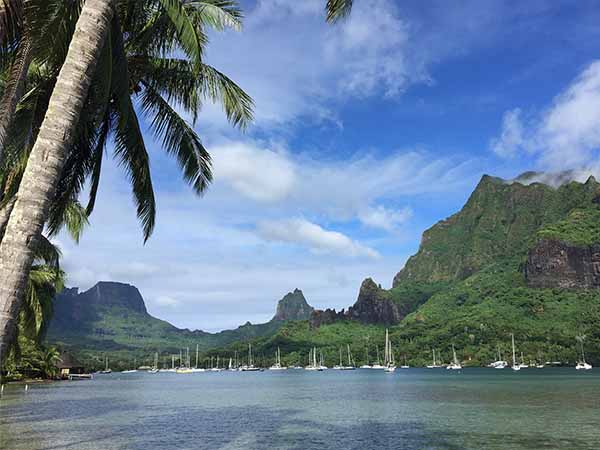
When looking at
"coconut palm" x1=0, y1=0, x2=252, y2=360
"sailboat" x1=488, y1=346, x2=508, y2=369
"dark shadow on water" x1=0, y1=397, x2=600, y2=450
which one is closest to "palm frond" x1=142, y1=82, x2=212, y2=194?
"coconut palm" x1=0, y1=0, x2=252, y2=360

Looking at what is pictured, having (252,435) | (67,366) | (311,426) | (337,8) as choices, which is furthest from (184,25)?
(67,366)

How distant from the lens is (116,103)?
1295 centimetres

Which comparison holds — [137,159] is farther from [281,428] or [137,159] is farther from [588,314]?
[588,314]

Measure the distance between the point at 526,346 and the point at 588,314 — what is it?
113 feet

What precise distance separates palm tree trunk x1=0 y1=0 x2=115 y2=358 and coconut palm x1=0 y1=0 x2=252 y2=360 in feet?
0.04

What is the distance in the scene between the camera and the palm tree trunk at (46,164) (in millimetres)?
5895

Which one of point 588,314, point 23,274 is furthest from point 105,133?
point 588,314

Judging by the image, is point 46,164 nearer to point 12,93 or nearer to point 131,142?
point 12,93

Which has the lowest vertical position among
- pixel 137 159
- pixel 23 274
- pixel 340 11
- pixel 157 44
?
pixel 23 274

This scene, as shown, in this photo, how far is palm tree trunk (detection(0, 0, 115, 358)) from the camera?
19.3 ft

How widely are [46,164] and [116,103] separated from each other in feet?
23.1

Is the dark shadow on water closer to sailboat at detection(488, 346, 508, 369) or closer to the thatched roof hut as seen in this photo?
the thatched roof hut

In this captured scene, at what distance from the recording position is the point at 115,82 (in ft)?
33.7

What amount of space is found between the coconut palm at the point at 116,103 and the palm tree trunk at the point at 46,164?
0.4 inches
